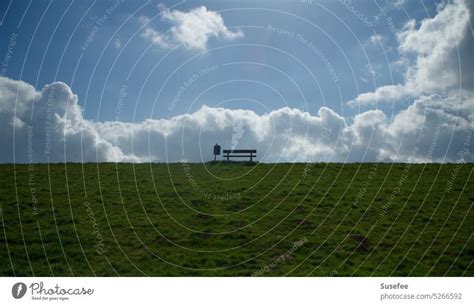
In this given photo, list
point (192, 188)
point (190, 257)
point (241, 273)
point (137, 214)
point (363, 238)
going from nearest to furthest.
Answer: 1. point (241, 273)
2. point (190, 257)
3. point (363, 238)
4. point (137, 214)
5. point (192, 188)

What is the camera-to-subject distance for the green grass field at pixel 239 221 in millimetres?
17719

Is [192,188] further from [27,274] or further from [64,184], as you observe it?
[27,274]

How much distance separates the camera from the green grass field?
17719mm

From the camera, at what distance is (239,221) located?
71.1 ft

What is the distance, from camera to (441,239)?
803 inches

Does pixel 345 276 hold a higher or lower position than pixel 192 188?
→ lower

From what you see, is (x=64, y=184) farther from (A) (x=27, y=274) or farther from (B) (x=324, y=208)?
(B) (x=324, y=208)

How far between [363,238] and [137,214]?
10860mm

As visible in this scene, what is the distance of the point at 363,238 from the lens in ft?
66.7
